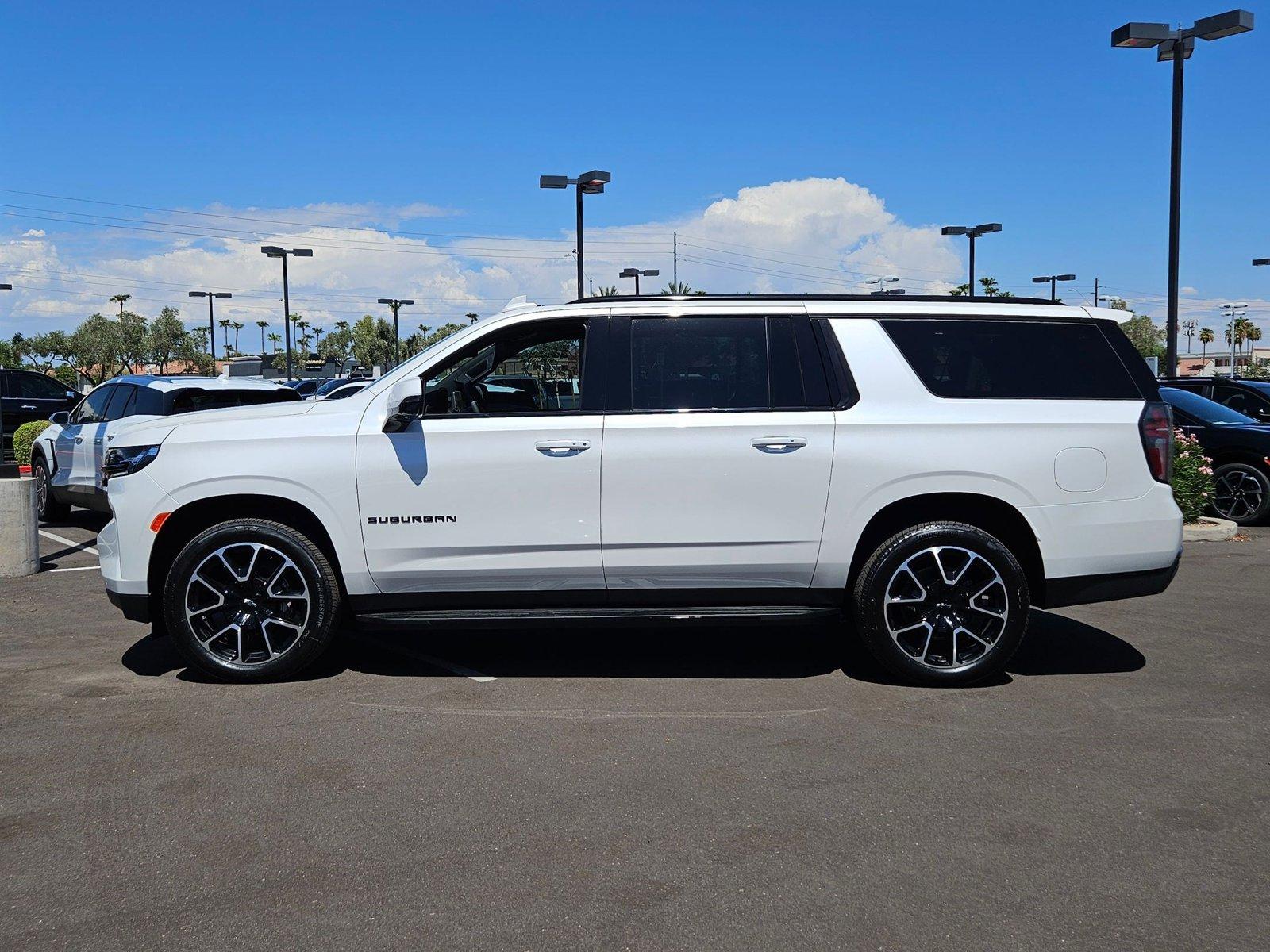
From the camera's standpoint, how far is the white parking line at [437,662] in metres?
6.11

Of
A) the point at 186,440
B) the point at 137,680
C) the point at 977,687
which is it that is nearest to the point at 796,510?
the point at 977,687

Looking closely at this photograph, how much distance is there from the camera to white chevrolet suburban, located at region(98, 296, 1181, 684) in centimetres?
568

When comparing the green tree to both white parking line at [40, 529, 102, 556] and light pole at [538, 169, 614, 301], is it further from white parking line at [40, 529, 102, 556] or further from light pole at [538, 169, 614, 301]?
white parking line at [40, 529, 102, 556]

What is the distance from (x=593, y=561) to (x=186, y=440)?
216 cm

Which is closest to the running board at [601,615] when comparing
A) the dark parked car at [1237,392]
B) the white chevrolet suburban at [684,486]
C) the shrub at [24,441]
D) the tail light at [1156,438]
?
the white chevrolet suburban at [684,486]

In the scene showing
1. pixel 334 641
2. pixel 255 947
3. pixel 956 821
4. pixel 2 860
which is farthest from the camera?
pixel 334 641

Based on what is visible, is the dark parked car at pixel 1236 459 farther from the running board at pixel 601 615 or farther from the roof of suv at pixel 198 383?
the roof of suv at pixel 198 383

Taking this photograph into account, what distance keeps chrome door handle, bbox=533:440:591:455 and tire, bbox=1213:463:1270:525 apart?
9731mm

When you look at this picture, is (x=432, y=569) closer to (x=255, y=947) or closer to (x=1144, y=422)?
(x=255, y=947)

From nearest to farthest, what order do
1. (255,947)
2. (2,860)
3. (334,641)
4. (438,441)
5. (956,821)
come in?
Answer: (255,947)
(2,860)
(956,821)
(438,441)
(334,641)

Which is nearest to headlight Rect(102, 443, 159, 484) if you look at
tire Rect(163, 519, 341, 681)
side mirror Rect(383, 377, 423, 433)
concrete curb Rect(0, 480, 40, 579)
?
tire Rect(163, 519, 341, 681)

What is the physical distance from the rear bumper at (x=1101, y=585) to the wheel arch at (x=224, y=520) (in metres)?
3.66

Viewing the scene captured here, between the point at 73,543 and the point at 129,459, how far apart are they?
629cm

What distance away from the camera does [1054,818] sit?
409 cm
